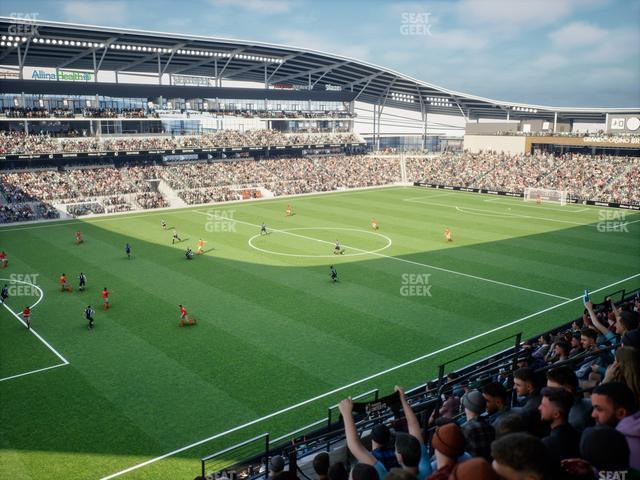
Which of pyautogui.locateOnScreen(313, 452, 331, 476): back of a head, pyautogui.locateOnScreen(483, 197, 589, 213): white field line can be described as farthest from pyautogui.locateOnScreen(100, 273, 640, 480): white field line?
pyautogui.locateOnScreen(483, 197, 589, 213): white field line

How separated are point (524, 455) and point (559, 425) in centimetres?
190

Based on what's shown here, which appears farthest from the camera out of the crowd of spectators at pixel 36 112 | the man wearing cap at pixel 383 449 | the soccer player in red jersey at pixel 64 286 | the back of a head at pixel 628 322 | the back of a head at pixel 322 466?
the crowd of spectators at pixel 36 112

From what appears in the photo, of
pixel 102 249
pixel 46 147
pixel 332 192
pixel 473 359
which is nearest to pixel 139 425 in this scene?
pixel 473 359

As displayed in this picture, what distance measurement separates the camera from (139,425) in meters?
16.0

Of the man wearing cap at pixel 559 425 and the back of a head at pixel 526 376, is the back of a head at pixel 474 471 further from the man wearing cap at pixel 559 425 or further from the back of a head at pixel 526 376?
the back of a head at pixel 526 376

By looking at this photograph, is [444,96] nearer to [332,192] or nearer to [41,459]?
[332,192]

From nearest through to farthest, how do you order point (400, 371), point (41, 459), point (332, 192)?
point (41, 459) < point (400, 371) < point (332, 192)

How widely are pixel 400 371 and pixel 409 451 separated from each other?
14647 mm

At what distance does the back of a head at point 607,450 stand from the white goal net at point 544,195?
62.8 metres

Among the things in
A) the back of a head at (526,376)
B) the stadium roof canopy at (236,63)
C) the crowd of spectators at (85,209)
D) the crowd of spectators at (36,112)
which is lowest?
the crowd of spectators at (85,209)

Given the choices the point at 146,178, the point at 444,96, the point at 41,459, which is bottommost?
the point at 41,459

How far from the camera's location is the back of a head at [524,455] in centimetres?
387

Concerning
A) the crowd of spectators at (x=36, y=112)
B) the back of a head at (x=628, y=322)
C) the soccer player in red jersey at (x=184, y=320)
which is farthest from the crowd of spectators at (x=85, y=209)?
the back of a head at (x=628, y=322)

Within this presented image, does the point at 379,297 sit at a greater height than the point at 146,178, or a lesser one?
lesser
